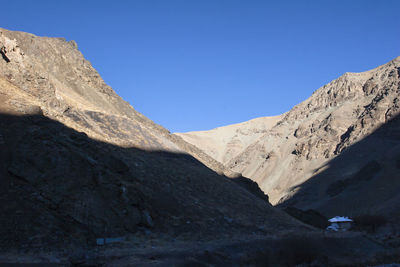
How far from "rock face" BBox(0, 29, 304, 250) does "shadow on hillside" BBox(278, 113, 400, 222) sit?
30.9 meters

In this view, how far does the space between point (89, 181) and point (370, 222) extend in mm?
36325

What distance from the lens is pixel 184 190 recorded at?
24672mm

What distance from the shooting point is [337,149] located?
87375 mm

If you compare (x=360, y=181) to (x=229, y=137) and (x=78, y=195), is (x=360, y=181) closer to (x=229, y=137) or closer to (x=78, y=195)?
(x=78, y=195)

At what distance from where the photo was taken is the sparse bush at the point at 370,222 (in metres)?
42.9

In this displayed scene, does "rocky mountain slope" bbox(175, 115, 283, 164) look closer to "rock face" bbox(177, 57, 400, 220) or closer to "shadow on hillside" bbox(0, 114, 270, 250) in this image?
"rock face" bbox(177, 57, 400, 220)

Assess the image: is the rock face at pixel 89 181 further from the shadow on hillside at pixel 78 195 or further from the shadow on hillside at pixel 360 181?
the shadow on hillside at pixel 360 181

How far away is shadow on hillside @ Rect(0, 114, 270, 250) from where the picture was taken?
1465cm

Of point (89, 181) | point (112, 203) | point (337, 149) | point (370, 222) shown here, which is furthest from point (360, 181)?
point (89, 181)

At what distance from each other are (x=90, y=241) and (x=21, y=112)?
8.53 metres

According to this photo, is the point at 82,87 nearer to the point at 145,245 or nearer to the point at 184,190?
the point at 184,190

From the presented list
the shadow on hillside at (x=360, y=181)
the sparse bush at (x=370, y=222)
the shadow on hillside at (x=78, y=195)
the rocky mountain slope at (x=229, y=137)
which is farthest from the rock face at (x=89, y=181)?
the rocky mountain slope at (x=229, y=137)

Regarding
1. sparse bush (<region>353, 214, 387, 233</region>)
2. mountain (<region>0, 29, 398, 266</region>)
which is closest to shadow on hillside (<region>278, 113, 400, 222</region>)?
sparse bush (<region>353, 214, 387, 233</region>)

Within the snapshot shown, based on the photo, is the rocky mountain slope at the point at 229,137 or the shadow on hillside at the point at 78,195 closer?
the shadow on hillside at the point at 78,195
